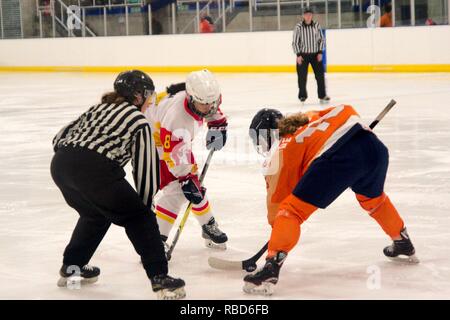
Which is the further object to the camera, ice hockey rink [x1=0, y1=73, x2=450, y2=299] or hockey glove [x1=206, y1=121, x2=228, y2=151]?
hockey glove [x1=206, y1=121, x2=228, y2=151]

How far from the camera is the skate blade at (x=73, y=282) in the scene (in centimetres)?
350

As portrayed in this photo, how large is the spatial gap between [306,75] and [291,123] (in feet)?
25.2

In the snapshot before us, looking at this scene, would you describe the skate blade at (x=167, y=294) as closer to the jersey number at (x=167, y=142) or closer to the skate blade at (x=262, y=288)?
the skate blade at (x=262, y=288)

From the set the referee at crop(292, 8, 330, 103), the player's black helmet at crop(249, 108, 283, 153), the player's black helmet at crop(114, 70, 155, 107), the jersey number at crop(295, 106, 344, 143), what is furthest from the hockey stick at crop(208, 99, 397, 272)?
the referee at crop(292, 8, 330, 103)

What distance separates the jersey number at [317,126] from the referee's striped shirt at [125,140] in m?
0.55

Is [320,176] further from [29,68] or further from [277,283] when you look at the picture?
[29,68]

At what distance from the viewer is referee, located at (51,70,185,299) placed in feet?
10.4

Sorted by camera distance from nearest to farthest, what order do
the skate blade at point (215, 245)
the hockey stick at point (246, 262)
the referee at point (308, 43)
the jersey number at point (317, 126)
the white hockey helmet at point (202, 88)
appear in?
the jersey number at point (317, 126) → the hockey stick at point (246, 262) → the white hockey helmet at point (202, 88) → the skate blade at point (215, 245) → the referee at point (308, 43)

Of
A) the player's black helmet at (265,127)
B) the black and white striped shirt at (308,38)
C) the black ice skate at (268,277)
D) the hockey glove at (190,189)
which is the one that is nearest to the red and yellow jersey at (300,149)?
the player's black helmet at (265,127)

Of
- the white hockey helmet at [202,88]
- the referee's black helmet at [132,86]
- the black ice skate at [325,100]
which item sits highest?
the referee's black helmet at [132,86]

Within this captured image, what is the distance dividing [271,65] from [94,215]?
1259cm

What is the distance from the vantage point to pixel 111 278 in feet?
12.0

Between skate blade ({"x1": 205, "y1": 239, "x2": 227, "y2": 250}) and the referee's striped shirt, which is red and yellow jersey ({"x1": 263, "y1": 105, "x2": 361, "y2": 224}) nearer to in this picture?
the referee's striped shirt

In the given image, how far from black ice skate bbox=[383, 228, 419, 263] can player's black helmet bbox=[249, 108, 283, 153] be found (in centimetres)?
68
